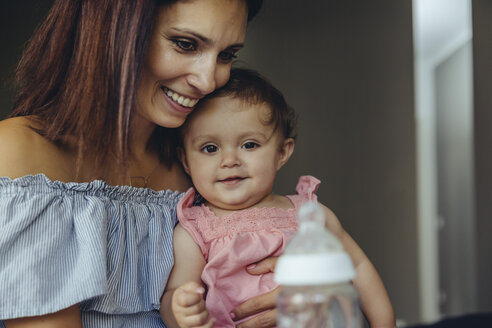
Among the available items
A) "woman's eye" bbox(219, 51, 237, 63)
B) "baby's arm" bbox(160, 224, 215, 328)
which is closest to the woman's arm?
"baby's arm" bbox(160, 224, 215, 328)

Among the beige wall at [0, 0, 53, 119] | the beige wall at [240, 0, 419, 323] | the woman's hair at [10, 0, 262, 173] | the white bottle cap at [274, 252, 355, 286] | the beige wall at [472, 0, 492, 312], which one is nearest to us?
the white bottle cap at [274, 252, 355, 286]

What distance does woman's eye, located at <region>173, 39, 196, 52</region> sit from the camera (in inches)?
51.4

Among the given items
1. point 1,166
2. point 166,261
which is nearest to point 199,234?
point 166,261

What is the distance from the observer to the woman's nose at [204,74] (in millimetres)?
1307

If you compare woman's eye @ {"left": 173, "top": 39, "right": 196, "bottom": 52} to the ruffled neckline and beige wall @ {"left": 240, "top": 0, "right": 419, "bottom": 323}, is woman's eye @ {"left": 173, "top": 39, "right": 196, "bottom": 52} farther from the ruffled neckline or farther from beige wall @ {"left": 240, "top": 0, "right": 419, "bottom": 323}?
beige wall @ {"left": 240, "top": 0, "right": 419, "bottom": 323}

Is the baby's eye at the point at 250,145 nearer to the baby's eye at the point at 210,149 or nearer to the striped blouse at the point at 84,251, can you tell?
the baby's eye at the point at 210,149

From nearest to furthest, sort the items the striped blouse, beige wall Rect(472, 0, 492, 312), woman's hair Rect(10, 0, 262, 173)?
the striped blouse
woman's hair Rect(10, 0, 262, 173)
beige wall Rect(472, 0, 492, 312)

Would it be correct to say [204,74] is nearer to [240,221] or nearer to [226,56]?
[226,56]

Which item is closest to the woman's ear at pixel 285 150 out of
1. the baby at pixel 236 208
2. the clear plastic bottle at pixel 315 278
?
the baby at pixel 236 208

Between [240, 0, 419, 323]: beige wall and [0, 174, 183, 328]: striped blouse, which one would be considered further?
[240, 0, 419, 323]: beige wall

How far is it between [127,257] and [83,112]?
1.01 feet

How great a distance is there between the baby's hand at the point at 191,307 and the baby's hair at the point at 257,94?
0.57 metres

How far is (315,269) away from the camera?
617 millimetres

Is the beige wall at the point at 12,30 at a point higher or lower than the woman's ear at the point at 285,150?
higher
